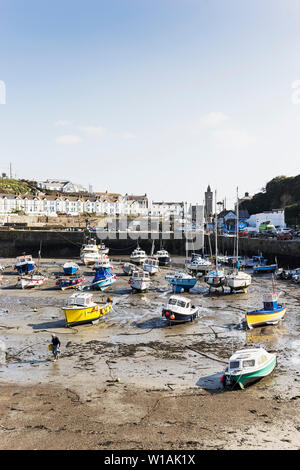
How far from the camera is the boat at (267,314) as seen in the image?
68.7 ft

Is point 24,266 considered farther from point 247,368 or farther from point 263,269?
point 247,368

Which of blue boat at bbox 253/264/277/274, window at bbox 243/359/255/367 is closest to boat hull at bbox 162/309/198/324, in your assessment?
window at bbox 243/359/255/367

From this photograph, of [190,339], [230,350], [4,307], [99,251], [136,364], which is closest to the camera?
[136,364]

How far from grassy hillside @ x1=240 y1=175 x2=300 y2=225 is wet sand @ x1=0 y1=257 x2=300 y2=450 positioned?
68835 millimetres

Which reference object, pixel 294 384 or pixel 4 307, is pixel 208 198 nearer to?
pixel 4 307

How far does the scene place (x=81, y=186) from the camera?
16112 cm

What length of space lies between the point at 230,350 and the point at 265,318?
15.2 ft

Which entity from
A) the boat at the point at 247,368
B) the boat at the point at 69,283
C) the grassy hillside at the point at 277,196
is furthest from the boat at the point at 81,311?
the grassy hillside at the point at 277,196

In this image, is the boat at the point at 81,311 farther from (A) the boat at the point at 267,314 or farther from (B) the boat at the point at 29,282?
(B) the boat at the point at 29,282

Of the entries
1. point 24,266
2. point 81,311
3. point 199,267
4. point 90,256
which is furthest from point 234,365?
point 90,256

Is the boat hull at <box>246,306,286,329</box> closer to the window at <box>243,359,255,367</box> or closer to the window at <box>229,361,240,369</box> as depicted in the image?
the window at <box>243,359,255,367</box>

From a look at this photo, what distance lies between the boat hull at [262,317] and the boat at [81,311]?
27.4 ft

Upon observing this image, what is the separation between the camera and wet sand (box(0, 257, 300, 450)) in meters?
10.3
